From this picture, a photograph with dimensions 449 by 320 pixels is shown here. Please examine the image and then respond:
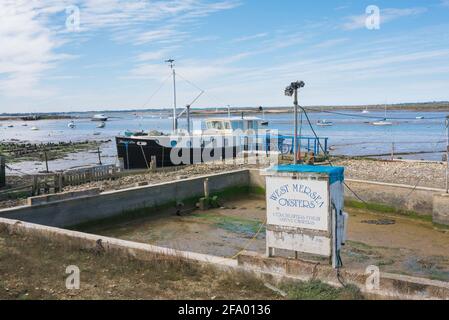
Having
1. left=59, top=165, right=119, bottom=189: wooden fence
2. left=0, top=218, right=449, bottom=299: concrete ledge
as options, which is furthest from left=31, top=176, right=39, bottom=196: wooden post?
left=0, top=218, right=449, bottom=299: concrete ledge

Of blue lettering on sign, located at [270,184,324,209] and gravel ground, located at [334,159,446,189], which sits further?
gravel ground, located at [334,159,446,189]

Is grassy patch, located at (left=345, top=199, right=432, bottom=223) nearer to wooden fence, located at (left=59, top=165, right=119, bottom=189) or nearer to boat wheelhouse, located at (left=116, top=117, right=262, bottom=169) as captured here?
wooden fence, located at (left=59, top=165, right=119, bottom=189)

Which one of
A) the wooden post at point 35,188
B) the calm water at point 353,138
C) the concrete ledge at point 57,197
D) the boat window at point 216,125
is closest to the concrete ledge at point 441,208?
the concrete ledge at point 57,197

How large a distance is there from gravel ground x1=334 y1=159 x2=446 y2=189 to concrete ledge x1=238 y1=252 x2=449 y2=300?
11.6 metres

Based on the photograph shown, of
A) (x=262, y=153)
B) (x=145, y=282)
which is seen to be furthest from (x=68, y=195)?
(x=262, y=153)

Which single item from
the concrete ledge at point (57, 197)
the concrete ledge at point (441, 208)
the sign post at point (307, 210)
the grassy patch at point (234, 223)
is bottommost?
the grassy patch at point (234, 223)

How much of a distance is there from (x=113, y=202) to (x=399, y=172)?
12200 millimetres

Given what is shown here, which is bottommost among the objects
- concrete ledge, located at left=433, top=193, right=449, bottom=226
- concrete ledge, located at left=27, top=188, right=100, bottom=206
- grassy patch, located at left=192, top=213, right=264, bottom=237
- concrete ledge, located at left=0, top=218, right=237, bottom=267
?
grassy patch, located at left=192, top=213, right=264, bottom=237

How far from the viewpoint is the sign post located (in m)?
6.62

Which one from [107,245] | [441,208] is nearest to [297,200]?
[107,245]

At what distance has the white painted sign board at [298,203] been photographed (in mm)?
6660

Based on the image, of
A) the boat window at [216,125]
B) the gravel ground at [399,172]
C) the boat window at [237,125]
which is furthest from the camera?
the boat window at [216,125]

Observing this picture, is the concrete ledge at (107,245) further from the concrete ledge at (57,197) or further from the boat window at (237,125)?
the boat window at (237,125)

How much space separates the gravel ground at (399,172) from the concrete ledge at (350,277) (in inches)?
456
